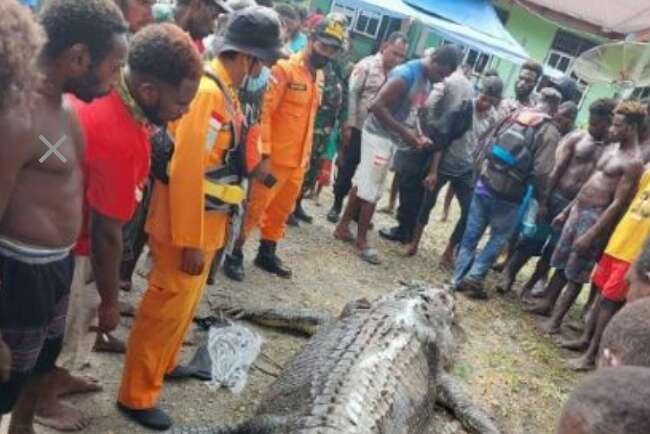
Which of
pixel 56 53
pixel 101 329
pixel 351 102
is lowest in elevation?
pixel 101 329

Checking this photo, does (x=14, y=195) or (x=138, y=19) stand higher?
(x=138, y=19)

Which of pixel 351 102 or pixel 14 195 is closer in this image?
pixel 14 195

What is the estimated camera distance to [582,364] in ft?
16.3

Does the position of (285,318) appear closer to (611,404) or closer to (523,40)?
(611,404)

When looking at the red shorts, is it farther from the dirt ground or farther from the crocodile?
the crocodile

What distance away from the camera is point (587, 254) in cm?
514

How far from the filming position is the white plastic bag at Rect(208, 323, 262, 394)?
3383mm

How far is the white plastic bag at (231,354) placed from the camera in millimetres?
3383

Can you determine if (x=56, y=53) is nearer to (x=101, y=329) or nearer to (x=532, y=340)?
(x=101, y=329)

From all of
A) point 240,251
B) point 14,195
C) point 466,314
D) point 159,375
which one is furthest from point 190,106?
point 466,314

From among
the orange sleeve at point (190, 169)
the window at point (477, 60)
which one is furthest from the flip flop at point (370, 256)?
the window at point (477, 60)

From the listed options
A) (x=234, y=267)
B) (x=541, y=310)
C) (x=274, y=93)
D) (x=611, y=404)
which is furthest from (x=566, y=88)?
(x=611, y=404)

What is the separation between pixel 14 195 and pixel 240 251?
2919mm

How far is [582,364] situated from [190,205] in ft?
12.2
